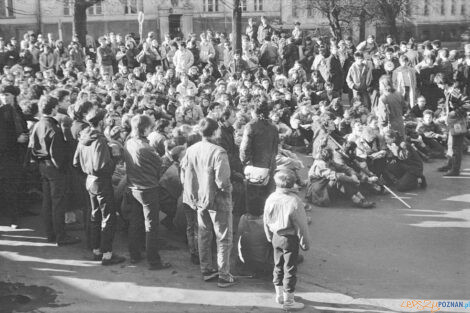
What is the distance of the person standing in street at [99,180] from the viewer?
706 cm

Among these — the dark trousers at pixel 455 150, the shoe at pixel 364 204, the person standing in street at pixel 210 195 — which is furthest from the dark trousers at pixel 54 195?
the dark trousers at pixel 455 150

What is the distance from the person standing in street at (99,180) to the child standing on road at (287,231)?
2062 millimetres

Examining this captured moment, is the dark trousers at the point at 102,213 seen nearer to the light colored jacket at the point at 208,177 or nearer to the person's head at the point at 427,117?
the light colored jacket at the point at 208,177

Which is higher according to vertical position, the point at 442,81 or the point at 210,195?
the point at 442,81

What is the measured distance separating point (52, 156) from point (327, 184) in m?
4.85

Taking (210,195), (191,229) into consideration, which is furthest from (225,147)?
(210,195)

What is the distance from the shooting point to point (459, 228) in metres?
9.06

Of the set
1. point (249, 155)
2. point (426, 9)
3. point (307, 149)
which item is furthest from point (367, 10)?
point (249, 155)

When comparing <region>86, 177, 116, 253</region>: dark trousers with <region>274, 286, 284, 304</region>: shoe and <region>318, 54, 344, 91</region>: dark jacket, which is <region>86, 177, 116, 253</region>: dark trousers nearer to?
<region>274, 286, 284, 304</region>: shoe

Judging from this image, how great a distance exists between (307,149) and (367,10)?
22.0m

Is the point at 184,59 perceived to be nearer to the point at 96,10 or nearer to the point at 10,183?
the point at 10,183

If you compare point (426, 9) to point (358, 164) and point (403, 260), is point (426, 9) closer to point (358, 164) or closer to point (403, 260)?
point (358, 164)

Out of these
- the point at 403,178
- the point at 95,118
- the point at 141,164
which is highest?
the point at 95,118

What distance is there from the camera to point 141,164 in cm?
706
